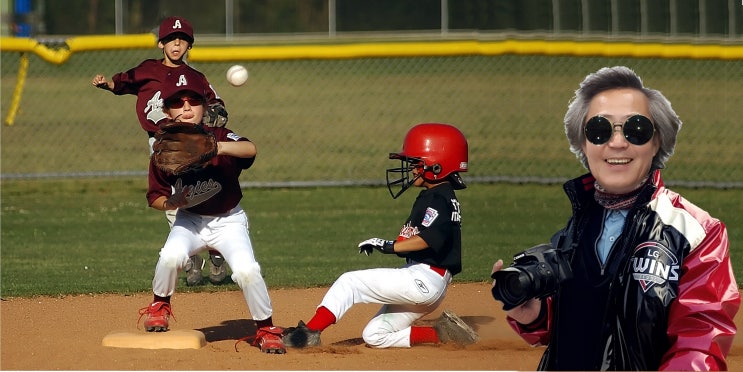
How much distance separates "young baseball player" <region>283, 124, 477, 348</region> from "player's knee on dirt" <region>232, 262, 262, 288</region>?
38cm

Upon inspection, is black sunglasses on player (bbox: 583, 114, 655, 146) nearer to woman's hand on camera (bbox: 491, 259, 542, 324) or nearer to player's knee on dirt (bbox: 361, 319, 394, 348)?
woman's hand on camera (bbox: 491, 259, 542, 324)

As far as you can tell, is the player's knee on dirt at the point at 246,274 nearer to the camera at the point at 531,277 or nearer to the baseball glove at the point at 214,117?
the baseball glove at the point at 214,117

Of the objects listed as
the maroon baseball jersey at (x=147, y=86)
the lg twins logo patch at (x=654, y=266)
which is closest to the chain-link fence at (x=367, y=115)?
the maroon baseball jersey at (x=147, y=86)

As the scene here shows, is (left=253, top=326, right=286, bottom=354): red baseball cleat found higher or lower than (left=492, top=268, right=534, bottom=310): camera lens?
lower

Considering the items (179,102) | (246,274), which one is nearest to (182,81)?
(179,102)

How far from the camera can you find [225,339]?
679cm

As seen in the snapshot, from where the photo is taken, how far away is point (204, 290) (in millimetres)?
8477

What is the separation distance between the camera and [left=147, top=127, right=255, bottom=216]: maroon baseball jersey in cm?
635

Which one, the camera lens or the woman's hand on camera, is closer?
the camera lens

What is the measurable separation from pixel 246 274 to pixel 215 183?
0.58 metres

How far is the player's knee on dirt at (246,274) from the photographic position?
6.16 m

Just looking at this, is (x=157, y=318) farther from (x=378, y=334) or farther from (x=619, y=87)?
(x=619, y=87)

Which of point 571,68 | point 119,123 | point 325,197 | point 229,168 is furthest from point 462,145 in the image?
point 571,68

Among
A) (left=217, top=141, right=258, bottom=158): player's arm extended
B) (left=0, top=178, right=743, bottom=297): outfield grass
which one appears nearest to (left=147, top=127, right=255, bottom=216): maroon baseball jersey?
(left=217, top=141, right=258, bottom=158): player's arm extended
